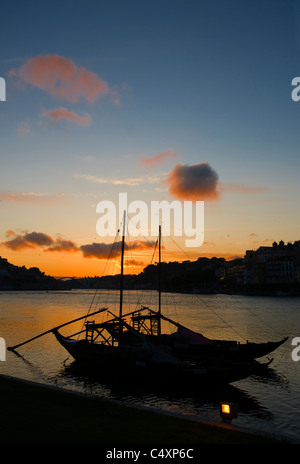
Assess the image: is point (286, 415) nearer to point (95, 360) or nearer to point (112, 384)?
point (112, 384)

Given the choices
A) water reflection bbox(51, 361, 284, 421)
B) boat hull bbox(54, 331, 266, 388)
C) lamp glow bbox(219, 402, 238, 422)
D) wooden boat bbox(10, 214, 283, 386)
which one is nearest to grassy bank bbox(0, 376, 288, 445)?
lamp glow bbox(219, 402, 238, 422)

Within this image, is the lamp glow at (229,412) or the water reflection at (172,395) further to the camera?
the water reflection at (172,395)

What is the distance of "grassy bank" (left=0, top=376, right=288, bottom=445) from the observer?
→ 13.5 meters

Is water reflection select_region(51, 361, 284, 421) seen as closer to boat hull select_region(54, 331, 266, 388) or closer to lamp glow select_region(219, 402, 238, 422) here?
boat hull select_region(54, 331, 266, 388)

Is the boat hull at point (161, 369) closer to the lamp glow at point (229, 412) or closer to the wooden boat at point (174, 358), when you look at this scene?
the wooden boat at point (174, 358)

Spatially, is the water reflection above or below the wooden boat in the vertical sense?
below

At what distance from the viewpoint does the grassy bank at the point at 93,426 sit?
1347cm

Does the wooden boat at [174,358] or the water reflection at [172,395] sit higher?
the wooden boat at [174,358]

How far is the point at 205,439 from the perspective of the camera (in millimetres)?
13570

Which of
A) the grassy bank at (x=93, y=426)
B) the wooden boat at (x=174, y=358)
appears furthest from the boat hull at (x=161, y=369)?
the grassy bank at (x=93, y=426)

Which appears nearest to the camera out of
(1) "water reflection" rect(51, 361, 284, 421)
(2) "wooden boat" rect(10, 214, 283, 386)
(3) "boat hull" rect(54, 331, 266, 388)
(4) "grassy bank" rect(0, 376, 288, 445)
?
(4) "grassy bank" rect(0, 376, 288, 445)
